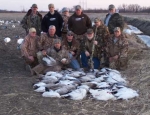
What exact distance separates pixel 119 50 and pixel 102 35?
2.28ft

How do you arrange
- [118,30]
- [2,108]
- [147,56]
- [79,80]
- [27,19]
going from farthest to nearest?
[147,56] → [27,19] → [118,30] → [79,80] → [2,108]

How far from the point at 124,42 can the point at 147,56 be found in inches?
86.2

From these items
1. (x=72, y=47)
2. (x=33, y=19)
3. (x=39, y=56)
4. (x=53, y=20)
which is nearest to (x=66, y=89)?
(x=39, y=56)

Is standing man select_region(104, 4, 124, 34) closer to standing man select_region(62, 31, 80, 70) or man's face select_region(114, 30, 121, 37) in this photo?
man's face select_region(114, 30, 121, 37)

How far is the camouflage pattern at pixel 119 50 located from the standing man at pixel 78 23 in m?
0.90

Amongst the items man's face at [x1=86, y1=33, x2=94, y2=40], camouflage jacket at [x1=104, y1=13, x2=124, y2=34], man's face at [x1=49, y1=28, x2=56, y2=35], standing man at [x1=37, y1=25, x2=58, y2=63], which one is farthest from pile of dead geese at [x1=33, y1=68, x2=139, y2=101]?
camouflage jacket at [x1=104, y1=13, x2=124, y2=34]

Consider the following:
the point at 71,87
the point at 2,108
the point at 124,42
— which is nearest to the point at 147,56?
the point at 124,42

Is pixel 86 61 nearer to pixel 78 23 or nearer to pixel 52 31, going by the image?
pixel 78 23

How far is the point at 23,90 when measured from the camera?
721 centimetres

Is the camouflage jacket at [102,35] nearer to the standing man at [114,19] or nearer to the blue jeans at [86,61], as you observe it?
the blue jeans at [86,61]

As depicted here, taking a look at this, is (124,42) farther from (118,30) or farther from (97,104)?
(97,104)

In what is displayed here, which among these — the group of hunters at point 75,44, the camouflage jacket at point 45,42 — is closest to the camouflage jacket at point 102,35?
the group of hunters at point 75,44

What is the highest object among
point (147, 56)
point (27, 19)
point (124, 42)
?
point (27, 19)

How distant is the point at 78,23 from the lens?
30.2 feet
